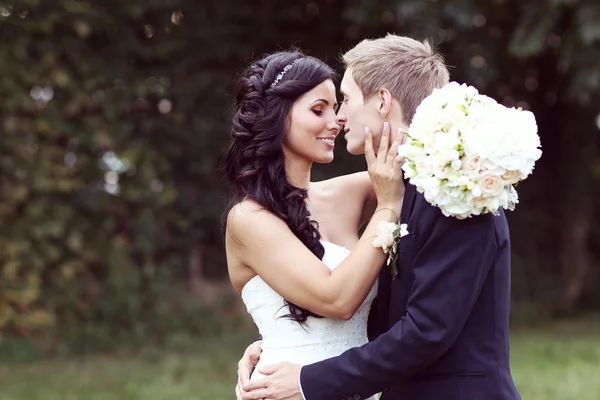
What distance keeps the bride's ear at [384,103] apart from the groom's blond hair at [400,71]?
18mm

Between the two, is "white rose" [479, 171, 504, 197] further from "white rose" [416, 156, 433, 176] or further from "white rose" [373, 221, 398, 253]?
"white rose" [373, 221, 398, 253]

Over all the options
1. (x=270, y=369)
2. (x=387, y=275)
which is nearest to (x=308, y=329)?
(x=270, y=369)

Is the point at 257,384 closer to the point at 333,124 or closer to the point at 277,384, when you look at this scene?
the point at 277,384

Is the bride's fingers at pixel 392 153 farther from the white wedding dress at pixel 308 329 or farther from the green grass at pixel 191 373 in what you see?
the green grass at pixel 191 373

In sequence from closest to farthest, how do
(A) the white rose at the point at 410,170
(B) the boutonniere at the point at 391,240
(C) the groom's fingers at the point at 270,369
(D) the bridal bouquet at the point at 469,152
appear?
(D) the bridal bouquet at the point at 469,152
(A) the white rose at the point at 410,170
(B) the boutonniere at the point at 391,240
(C) the groom's fingers at the point at 270,369

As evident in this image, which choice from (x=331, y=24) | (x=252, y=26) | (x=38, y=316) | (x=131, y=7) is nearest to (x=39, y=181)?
(x=38, y=316)

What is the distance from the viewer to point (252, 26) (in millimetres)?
10078

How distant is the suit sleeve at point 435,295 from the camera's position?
8.21 ft

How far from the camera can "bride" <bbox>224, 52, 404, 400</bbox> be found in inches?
113

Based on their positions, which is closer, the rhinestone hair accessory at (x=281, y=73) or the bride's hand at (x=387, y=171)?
the bride's hand at (x=387, y=171)

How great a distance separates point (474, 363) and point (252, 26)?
26.2 feet

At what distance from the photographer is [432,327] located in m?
2.51

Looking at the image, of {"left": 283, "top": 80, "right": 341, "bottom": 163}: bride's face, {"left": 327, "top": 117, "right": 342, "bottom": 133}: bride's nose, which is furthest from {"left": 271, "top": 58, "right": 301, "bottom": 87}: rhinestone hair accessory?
{"left": 327, "top": 117, "right": 342, "bottom": 133}: bride's nose

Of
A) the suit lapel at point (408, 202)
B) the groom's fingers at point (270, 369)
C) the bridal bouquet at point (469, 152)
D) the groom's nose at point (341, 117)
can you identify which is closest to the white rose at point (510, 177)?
the bridal bouquet at point (469, 152)
